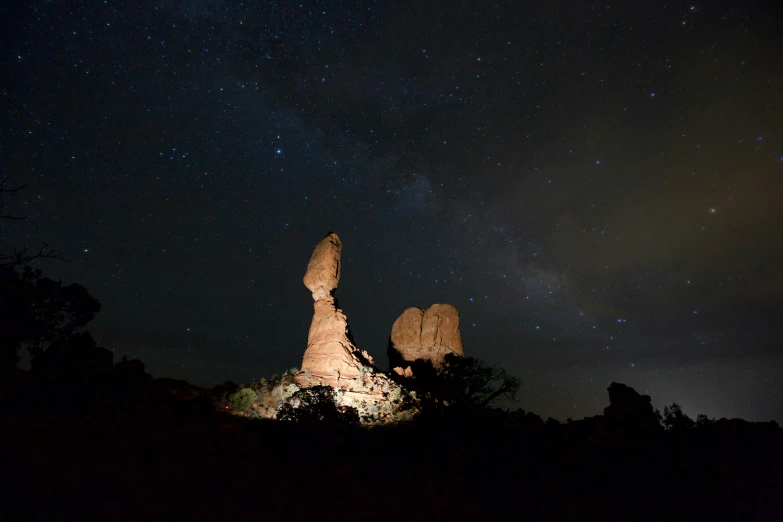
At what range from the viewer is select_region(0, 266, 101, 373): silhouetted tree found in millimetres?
18269

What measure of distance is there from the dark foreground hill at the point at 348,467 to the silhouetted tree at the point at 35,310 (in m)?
6.86

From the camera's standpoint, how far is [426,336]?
34.1 meters

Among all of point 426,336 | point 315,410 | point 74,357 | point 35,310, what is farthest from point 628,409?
point 35,310

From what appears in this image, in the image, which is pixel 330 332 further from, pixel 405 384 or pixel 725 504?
pixel 725 504

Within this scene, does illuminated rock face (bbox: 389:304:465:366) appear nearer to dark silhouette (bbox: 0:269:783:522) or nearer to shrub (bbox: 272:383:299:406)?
dark silhouette (bbox: 0:269:783:522)

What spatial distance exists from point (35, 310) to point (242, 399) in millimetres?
14489

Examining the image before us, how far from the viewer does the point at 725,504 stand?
10562 mm

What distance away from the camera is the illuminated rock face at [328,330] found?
22297mm

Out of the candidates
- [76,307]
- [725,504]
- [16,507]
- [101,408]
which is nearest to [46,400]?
[101,408]

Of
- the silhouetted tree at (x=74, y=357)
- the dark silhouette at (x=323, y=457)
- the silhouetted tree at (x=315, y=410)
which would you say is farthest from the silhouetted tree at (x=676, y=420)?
the silhouetted tree at (x=74, y=357)

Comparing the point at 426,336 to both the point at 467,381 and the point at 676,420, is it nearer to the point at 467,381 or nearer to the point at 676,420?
the point at 467,381

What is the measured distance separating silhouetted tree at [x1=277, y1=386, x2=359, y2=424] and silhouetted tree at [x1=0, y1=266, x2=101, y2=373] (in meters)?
13.0

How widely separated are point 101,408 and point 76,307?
1291cm

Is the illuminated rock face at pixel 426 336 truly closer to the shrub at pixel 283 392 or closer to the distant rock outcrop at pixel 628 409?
the distant rock outcrop at pixel 628 409
